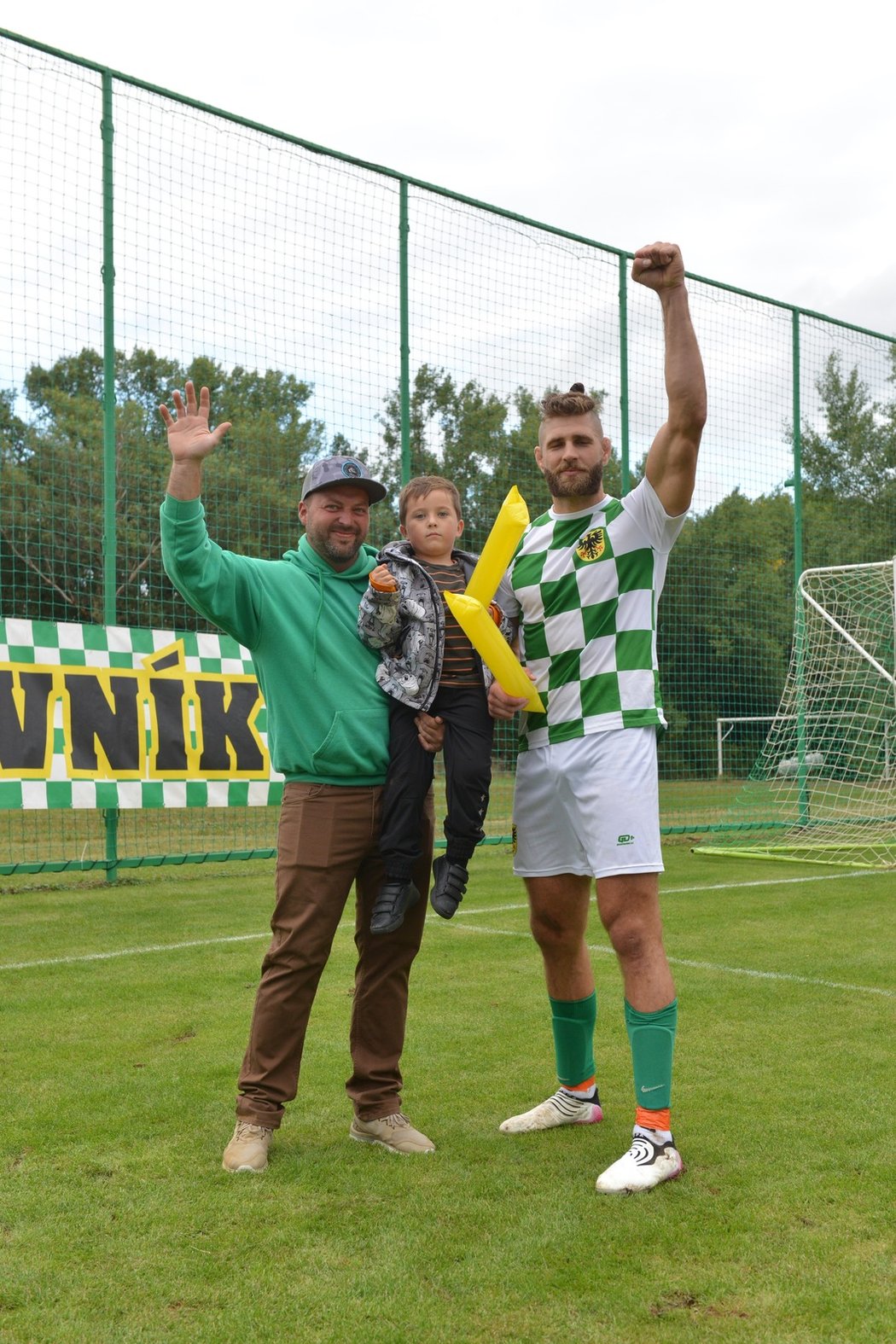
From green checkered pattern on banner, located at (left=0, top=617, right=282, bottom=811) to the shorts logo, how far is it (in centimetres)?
431

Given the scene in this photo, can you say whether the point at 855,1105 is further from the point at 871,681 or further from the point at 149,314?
the point at 871,681

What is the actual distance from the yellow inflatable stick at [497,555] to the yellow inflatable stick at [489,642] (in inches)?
1.9

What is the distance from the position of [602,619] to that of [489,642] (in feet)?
1.03

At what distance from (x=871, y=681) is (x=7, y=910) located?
7.29m

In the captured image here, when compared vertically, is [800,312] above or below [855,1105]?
above

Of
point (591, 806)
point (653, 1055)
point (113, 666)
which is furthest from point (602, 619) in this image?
point (113, 666)

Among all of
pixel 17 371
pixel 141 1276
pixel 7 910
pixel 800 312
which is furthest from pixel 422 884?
pixel 800 312

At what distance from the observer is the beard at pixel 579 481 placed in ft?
10.8

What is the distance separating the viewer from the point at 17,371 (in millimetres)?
10156

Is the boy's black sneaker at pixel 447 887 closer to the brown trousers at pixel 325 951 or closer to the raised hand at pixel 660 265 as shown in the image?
the brown trousers at pixel 325 951

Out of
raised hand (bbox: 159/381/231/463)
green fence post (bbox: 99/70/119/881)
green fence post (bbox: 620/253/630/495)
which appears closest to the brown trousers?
raised hand (bbox: 159/381/231/463)

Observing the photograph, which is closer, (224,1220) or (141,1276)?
(141,1276)

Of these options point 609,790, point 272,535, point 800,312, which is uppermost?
point 800,312

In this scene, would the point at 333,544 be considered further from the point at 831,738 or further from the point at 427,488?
the point at 831,738
